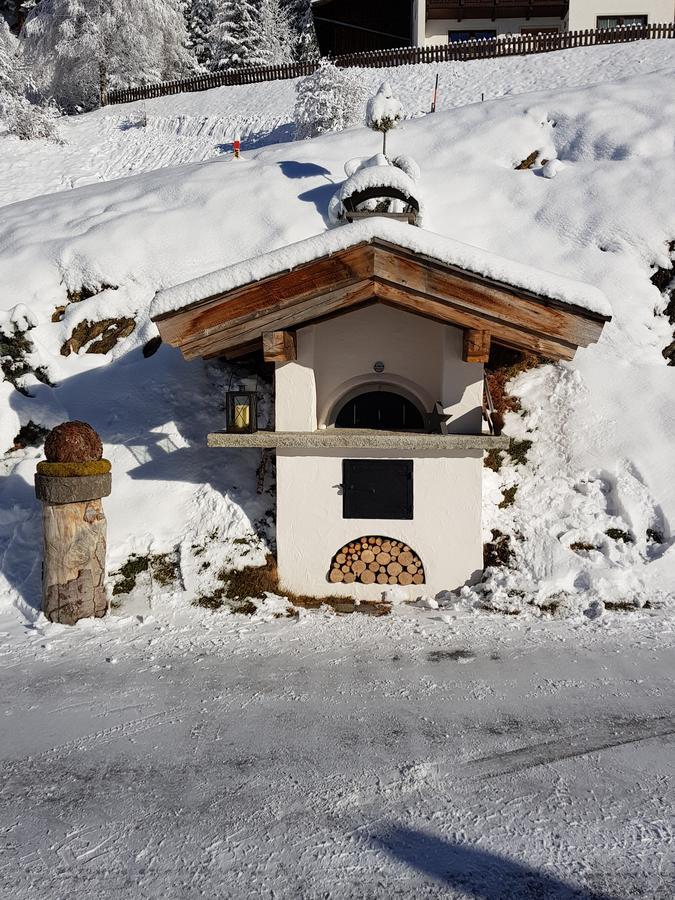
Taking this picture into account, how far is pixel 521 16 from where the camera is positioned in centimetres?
3281

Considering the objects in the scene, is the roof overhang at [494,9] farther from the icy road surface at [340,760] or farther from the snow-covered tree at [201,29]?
the icy road surface at [340,760]

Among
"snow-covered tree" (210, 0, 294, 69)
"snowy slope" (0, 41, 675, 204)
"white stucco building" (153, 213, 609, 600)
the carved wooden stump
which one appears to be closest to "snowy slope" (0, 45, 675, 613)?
the carved wooden stump

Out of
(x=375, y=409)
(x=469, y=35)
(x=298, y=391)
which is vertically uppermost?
(x=469, y=35)

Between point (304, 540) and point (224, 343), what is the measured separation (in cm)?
234

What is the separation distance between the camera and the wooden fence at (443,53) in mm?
26516

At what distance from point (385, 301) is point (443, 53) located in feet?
88.0

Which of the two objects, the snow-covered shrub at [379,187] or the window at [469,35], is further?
the window at [469,35]

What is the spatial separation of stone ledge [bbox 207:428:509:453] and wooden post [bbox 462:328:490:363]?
0.83 m

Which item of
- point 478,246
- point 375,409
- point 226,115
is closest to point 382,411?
point 375,409

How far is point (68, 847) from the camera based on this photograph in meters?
3.39

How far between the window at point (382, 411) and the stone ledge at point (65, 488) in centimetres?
300

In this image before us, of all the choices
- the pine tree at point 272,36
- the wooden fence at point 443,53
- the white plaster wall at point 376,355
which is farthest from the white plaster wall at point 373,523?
the pine tree at point 272,36

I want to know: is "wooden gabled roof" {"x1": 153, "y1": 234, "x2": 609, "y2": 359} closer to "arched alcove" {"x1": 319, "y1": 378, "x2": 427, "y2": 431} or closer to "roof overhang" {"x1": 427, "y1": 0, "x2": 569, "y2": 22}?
"arched alcove" {"x1": 319, "y1": 378, "x2": 427, "y2": 431}

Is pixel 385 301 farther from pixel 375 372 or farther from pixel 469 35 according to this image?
pixel 469 35
